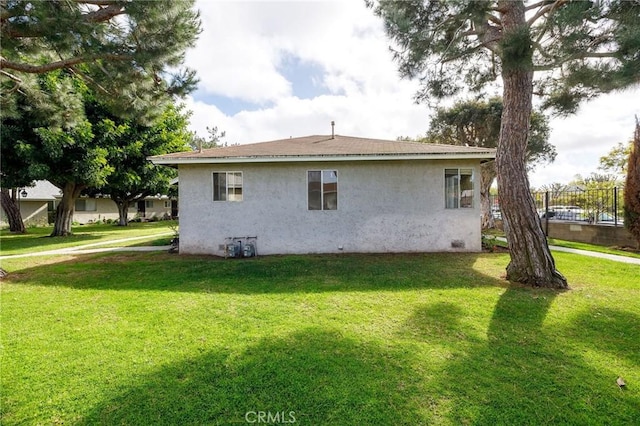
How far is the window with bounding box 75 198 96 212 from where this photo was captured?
28.6m

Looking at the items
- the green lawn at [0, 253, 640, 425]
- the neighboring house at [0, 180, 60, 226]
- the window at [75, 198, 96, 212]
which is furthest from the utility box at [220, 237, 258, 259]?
the window at [75, 198, 96, 212]

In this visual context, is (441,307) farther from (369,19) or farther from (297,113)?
(297,113)

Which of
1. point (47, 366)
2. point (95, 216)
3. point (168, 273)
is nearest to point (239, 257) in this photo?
point (168, 273)

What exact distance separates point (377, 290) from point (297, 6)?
Result: 854 cm

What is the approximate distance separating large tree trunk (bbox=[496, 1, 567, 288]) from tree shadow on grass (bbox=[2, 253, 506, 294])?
833 mm

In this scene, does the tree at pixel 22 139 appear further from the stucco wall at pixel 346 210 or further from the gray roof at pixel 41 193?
the gray roof at pixel 41 193

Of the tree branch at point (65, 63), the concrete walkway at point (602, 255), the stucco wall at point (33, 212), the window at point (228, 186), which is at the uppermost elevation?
the tree branch at point (65, 63)

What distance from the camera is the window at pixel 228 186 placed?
9.75 meters

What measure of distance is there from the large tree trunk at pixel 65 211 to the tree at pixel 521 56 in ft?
62.8

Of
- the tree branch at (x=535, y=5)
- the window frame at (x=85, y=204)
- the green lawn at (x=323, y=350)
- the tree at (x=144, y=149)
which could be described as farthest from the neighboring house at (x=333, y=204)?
the window frame at (x=85, y=204)

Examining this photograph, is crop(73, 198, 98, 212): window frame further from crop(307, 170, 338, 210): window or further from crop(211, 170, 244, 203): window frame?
crop(307, 170, 338, 210): window

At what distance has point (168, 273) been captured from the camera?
756 cm

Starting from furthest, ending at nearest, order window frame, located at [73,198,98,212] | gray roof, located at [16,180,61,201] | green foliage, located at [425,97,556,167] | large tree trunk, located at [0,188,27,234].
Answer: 1. window frame, located at [73,198,98,212]
2. gray roof, located at [16,180,61,201]
3. large tree trunk, located at [0,188,27,234]
4. green foliage, located at [425,97,556,167]

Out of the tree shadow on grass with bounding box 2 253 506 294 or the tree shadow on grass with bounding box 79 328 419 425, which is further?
the tree shadow on grass with bounding box 2 253 506 294
